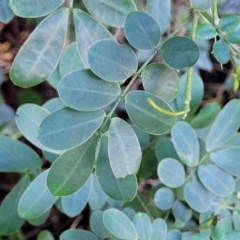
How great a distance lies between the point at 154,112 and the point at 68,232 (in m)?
0.40

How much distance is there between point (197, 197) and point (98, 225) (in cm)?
24

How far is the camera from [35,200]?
3.19 feet

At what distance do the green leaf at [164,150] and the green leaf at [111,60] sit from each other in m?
0.35

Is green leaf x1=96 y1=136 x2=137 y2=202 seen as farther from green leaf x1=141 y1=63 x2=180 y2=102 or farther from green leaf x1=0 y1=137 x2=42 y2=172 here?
green leaf x1=0 y1=137 x2=42 y2=172

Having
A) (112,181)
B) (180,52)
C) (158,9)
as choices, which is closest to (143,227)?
(112,181)

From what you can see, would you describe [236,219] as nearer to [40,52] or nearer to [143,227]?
[143,227]

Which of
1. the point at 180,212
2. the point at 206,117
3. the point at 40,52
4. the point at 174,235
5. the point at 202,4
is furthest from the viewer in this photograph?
the point at 206,117

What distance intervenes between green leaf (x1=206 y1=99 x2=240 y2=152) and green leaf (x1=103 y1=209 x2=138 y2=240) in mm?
291

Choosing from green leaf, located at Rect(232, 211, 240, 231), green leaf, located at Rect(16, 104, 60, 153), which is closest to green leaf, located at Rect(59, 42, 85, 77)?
green leaf, located at Rect(16, 104, 60, 153)

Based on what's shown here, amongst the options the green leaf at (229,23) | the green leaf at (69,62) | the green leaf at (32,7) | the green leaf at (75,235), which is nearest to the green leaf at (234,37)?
the green leaf at (229,23)

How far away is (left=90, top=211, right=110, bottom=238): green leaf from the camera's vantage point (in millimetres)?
1026

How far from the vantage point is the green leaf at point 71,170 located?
2.53 feet

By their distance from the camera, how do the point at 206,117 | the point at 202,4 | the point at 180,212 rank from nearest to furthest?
1. the point at 202,4
2. the point at 180,212
3. the point at 206,117

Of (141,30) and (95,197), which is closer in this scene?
(141,30)
